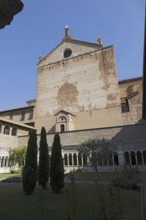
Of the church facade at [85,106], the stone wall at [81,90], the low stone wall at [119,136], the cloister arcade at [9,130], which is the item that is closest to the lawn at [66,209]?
the low stone wall at [119,136]

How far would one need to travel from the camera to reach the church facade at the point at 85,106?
22152mm

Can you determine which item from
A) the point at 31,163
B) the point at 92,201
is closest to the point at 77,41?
the point at 31,163

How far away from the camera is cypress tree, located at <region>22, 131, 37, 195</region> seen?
8789 millimetres

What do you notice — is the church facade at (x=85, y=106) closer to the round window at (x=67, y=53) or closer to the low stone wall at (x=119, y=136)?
the low stone wall at (x=119, y=136)

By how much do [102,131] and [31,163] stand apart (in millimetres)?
15668

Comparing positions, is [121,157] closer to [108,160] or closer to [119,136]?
[108,160]

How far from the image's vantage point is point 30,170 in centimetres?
923

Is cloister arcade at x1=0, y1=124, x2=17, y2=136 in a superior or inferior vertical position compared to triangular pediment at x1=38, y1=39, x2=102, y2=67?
inferior

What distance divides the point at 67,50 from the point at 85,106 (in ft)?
44.0

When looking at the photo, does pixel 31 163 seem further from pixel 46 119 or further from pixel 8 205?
pixel 46 119

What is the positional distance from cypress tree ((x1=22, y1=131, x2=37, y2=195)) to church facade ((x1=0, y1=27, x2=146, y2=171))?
14167 millimetres

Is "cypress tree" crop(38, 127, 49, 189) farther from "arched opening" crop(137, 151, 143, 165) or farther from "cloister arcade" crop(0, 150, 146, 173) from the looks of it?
"arched opening" crop(137, 151, 143, 165)

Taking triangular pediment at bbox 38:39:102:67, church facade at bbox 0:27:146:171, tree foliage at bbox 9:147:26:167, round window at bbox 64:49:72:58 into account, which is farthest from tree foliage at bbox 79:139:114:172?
round window at bbox 64:49:72:58

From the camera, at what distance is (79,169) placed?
22812 mm
